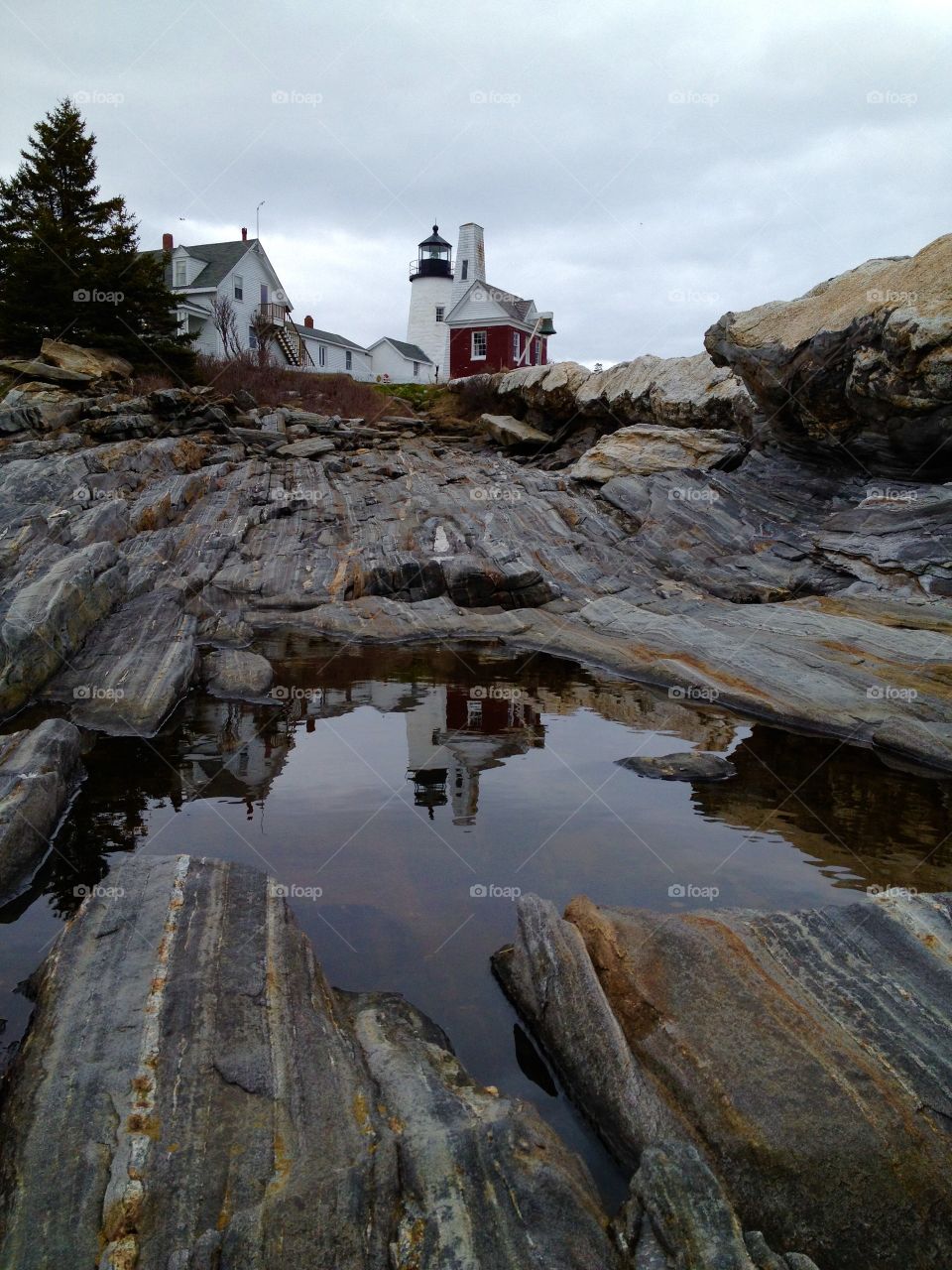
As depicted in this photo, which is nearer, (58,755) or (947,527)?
(58,755)

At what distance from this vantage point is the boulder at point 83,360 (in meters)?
34.2

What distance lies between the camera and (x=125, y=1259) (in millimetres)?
4176

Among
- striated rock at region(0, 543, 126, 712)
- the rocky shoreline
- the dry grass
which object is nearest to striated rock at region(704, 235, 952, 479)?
the rocky shoreline

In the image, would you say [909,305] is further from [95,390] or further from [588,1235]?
[95,390]

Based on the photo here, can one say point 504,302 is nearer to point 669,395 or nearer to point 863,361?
point 669,395

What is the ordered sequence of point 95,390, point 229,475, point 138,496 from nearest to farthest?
point 138,496 < point 229,475 < point 95,390

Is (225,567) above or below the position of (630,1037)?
above

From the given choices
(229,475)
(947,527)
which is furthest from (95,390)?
(947,527)

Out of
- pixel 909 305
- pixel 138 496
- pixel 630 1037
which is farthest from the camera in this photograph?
pixel 138 496

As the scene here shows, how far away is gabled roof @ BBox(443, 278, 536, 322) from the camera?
220 ft

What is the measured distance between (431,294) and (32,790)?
71929 mm

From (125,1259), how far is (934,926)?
5.78 meters

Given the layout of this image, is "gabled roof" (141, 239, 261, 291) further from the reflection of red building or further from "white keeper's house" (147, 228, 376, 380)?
the reflection of red building

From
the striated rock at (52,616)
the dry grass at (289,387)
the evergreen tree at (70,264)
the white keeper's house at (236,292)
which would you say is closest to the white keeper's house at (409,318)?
the white keeper's house at (236,292)
